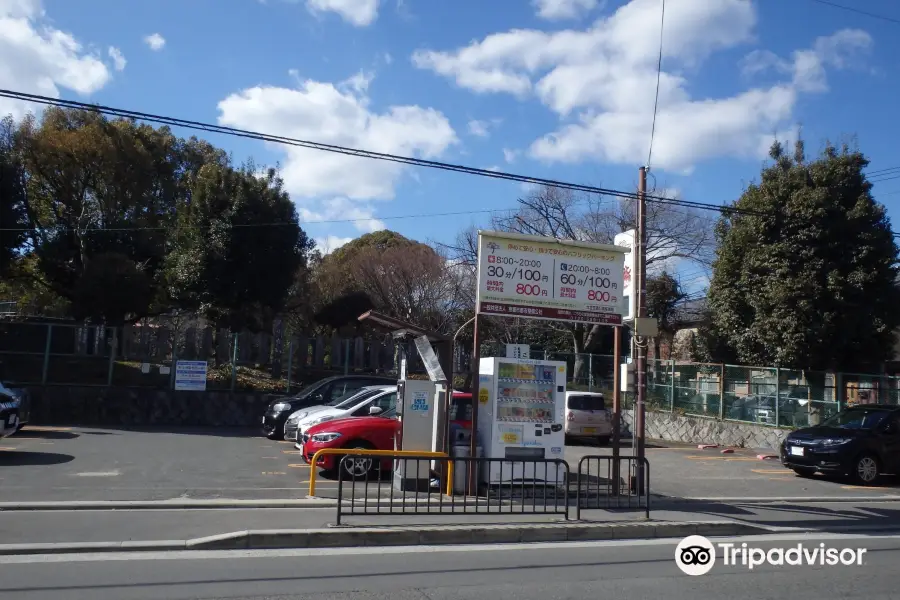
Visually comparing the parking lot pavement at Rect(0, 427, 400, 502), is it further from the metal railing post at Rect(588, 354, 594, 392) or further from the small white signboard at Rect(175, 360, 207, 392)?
the metal railing post at Rect(588, 354, 594, 392)

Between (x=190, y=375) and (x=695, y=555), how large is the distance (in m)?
19.1

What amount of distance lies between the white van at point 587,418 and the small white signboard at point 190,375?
1146 centimetres

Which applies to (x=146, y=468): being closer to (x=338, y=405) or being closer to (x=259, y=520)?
(x=338, y=405)

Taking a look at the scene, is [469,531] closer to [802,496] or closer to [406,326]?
[406,326]

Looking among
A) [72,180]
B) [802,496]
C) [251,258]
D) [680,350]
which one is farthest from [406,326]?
[680,350]

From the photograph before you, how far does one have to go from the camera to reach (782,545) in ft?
32.2

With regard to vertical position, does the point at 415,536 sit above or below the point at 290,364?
below

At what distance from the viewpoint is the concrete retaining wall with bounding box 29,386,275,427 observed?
23047 millimetres

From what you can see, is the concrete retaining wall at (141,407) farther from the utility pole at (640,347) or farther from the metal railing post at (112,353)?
the utility pole at (640,347)

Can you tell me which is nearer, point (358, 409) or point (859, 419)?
point (358, 409)

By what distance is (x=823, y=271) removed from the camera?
23.6 meters

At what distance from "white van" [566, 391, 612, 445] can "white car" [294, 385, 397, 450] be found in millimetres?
8044

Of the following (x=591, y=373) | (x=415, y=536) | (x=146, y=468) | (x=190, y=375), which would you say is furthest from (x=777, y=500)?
(x=190, y=375)

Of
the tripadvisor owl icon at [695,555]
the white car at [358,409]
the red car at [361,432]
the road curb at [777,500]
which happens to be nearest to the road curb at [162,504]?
the red car at [361,432]
